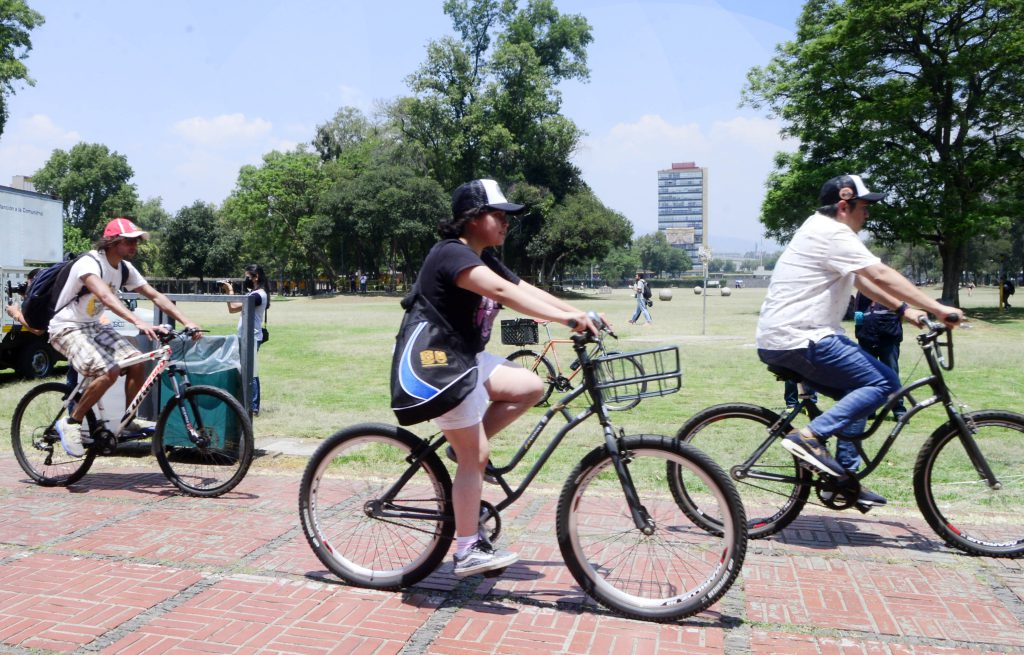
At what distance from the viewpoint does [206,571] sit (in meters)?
4.03

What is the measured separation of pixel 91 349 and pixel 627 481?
388 centimetres

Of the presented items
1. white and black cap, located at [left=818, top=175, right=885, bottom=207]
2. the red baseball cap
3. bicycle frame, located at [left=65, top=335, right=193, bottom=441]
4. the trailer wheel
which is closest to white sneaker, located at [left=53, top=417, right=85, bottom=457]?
bicycle frame, located at [left=65, top=335, right=193, bottom=441]

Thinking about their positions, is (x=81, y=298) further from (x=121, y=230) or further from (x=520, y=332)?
(x=520, y=332)

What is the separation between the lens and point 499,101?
5591 centimetres

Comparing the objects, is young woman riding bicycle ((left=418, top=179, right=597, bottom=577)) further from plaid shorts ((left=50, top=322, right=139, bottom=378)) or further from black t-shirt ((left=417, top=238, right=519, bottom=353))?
plaid shorts ((left=50, top=322, right=139, bottom=378))

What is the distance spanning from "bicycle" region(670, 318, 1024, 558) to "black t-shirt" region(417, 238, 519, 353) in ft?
4.18

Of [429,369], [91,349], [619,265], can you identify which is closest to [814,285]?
[429,369]

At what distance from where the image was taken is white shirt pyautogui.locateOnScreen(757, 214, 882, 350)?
167 inches

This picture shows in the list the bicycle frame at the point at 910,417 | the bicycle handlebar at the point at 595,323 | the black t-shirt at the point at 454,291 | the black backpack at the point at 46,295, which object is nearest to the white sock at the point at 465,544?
the black t-shirt at the point at 454,291

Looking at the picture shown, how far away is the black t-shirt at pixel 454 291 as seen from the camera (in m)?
3.40

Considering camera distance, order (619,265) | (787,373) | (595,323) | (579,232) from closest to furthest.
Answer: (595,323) < (787,373) < (579,232) < (619,265)

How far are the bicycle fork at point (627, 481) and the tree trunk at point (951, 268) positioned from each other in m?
32.8

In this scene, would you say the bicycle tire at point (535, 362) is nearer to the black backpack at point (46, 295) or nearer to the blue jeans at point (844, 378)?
the black backpack at point (46, 295)

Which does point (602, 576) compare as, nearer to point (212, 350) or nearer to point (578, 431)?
point (212, 350)
